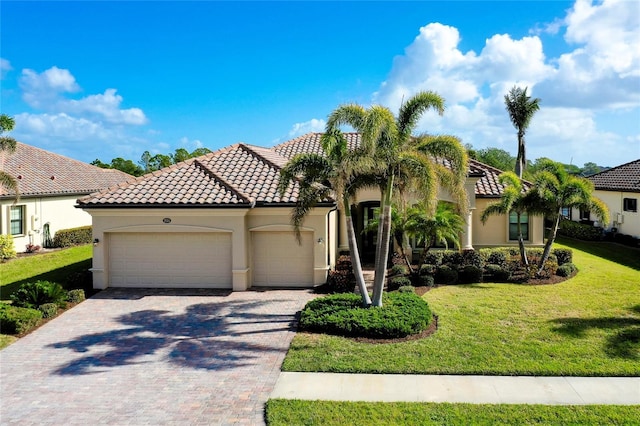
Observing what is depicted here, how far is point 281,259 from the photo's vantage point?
1712 centimetres

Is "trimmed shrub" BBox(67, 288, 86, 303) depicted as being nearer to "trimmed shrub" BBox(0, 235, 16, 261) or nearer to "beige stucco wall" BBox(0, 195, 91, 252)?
"trimmed shrub" BBox(0, 235, 16, 261)

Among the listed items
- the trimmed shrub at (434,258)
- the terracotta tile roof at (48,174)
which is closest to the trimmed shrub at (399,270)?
the trimmed shrub at (434,258)

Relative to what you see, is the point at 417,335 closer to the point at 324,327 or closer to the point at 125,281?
the point at 324,327

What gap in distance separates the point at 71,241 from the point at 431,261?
21.3 metres

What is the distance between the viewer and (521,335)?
37.1ft

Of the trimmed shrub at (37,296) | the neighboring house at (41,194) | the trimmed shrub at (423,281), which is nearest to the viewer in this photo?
the trimmed shrub at (37,296)

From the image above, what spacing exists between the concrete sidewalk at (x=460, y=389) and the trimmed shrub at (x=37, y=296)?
882cm

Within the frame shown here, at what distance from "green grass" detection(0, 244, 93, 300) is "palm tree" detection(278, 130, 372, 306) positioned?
1104 centimetres

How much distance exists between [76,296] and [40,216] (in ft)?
46.0

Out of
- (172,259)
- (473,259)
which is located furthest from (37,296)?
(473,259)

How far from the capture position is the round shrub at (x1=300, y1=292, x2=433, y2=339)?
11.3 meters

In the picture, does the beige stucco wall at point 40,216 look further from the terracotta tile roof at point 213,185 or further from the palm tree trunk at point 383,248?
the palm tree trunk at point 383,248

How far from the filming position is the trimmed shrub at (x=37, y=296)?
13.8 metres

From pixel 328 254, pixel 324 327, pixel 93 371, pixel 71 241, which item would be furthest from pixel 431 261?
pixel 71 241
